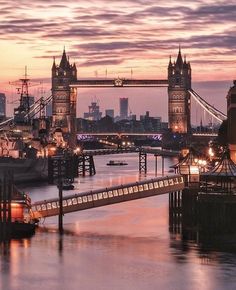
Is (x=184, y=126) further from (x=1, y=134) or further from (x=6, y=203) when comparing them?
(x=6, y=203)

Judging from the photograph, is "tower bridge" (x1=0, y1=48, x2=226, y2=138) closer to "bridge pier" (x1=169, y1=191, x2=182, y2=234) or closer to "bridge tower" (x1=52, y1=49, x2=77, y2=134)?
"bridge tower" (x1=52, y1=49, x2=77, y2=134)

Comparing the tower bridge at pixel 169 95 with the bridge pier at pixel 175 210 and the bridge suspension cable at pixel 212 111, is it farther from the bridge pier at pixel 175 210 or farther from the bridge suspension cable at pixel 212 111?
the bridge pier at pixel 175 210

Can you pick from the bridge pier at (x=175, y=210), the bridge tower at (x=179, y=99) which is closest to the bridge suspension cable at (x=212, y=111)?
the bridge tower at (x=179, y=99)

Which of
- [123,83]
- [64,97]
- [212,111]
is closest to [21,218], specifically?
[212,111]

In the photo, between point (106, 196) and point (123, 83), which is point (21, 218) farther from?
point (123, 83)

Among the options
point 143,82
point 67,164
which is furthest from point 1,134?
point 143,82

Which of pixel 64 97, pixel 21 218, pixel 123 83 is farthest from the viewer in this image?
pixel 64 97
